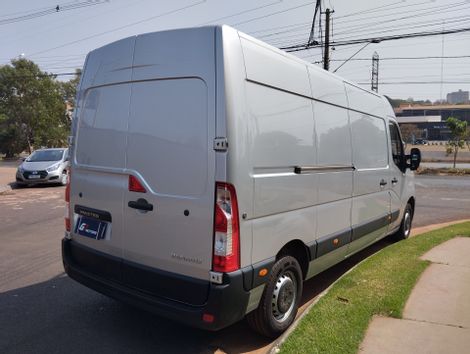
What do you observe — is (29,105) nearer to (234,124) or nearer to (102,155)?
(102,155)

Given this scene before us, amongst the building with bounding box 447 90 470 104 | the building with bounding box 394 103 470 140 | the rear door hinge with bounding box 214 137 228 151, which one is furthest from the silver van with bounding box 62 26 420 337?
the building with bounding box 447 90 470 104

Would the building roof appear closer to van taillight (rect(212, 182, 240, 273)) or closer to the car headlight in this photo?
the car headlight

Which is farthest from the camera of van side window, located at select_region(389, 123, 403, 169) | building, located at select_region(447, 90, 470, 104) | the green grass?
building, located at select_region(447, 90, 470, 104)

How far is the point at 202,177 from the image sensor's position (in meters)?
3.25

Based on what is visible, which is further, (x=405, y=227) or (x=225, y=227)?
(x=405, y=227)

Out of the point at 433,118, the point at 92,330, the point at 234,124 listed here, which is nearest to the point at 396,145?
the point at 234,124

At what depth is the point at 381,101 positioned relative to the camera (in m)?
6.59

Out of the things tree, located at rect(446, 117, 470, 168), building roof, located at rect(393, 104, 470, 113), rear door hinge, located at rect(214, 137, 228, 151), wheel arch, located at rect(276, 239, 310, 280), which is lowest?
wheel arch, located at rect(276, 239, 310, 280)

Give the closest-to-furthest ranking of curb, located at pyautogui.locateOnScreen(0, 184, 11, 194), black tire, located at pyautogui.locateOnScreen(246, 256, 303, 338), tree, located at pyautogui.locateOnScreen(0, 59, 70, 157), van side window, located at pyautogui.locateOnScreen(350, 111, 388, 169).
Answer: black tire, located at pyautogui.locateOnScreen(246, 256, 303, 338) → van side window, located at pyautogui.locateOnScreen(350, 111, 388, 169) → curb, located at pyautogui.locateOnScreen(0, 184, 11, 194) → tree, located at pyautogui.locateOnScreen(0, 59, 70, 157)

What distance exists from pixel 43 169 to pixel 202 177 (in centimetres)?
1472

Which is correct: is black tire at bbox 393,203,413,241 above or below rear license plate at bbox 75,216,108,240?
below

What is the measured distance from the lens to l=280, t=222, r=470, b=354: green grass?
361cm

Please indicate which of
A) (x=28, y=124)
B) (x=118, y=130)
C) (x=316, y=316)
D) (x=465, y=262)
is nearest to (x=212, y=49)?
(x=118, y=130)

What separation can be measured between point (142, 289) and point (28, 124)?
149 ft
